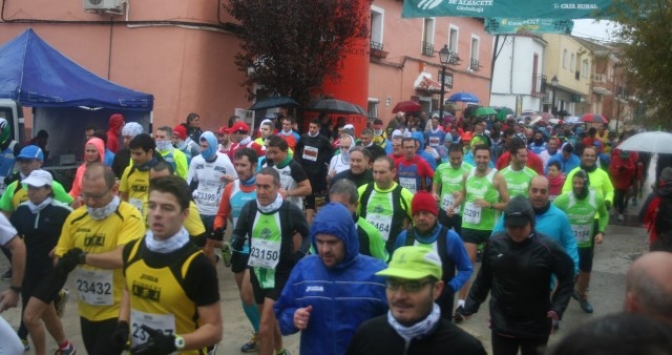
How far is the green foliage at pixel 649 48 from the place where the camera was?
12445 mm

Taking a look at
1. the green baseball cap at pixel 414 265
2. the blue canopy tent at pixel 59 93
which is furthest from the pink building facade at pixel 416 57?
the green baseball cap at pixel 414 265

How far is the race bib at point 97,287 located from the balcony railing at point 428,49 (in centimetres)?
2665

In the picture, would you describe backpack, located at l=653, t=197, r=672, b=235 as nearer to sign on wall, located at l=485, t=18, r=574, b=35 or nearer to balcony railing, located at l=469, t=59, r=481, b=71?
sign on wall, located at l=485, t=18, r=574, b=35

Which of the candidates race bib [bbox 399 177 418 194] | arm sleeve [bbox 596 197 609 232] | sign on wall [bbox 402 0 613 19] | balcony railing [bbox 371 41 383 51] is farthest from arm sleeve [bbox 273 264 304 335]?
balcony railing [bbox 371 41 383 51]

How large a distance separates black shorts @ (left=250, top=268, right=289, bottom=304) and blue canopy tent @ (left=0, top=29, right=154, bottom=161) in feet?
29.4

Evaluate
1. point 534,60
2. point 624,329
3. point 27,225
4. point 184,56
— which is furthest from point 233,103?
point 534,60

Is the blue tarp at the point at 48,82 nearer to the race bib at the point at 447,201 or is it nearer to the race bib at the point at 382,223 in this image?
the race bib at the point at 447,201

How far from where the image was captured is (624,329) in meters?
1.68

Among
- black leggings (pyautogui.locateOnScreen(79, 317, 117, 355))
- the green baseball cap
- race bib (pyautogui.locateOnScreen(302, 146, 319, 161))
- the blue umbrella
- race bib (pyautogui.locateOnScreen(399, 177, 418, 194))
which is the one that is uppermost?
the blue umbrella

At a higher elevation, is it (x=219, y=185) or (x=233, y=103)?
(x=233, y=103)

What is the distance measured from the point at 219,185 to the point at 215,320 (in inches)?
210

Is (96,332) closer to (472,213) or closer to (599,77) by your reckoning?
(472,213)

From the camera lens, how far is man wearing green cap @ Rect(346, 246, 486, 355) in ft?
11.2

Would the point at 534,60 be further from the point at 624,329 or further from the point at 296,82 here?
the point at 624,329
